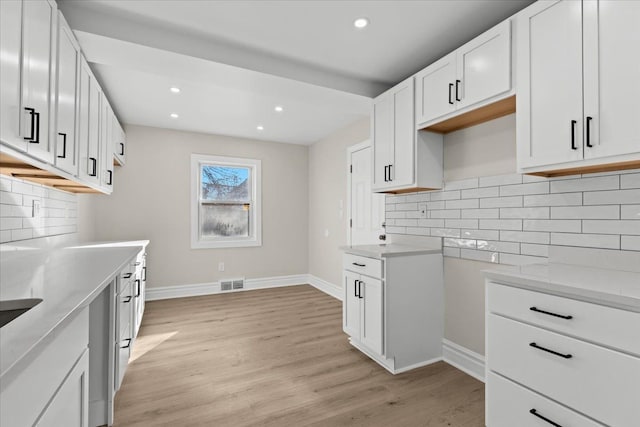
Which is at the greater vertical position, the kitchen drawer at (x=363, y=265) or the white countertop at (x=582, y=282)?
the white countertop at (x=582, y=282)

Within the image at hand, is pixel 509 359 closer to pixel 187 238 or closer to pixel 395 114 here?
pixel 395 114

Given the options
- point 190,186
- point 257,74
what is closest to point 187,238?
point 190,186

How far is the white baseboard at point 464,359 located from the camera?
230 centimetres

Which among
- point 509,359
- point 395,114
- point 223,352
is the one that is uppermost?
point 395,114

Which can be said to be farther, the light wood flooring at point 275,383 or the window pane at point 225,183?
the window pane at point 225,183

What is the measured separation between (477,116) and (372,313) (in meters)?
1.72

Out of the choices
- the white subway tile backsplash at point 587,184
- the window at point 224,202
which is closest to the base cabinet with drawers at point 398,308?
the white subway tile backsplash at point 587,184

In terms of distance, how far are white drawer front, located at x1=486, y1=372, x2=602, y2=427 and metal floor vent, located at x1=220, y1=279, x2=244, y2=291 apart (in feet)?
13.1

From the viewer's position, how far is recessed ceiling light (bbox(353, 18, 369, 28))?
6.86 feet

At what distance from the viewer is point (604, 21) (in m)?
1.43

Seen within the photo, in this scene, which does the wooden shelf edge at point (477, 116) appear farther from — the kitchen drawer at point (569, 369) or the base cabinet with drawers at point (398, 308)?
the kitchen drawer at point (569, 369)

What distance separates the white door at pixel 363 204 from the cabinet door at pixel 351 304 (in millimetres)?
1013

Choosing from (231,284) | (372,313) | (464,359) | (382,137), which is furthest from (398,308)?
(231,284)

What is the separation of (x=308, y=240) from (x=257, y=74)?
3.45m
